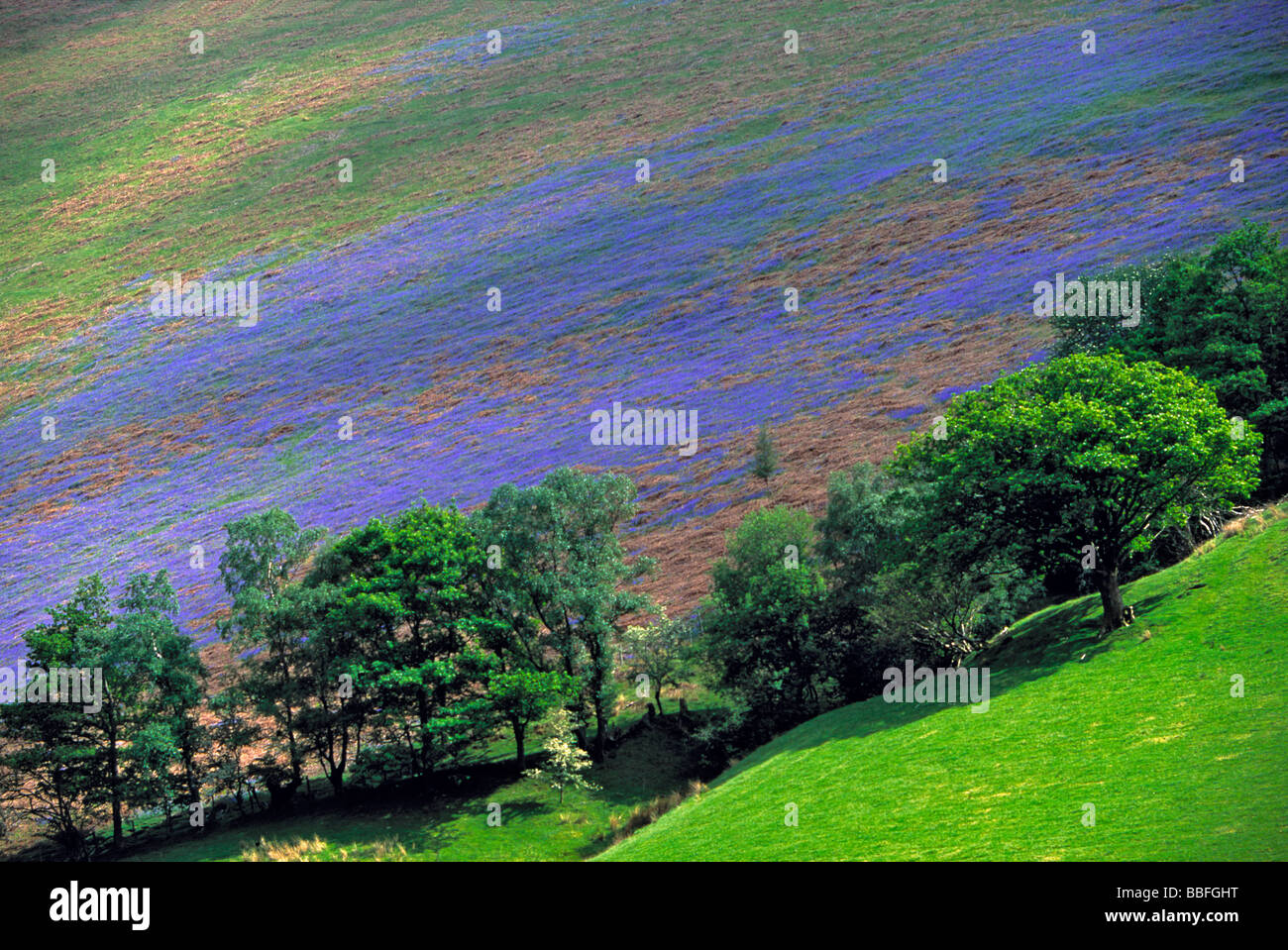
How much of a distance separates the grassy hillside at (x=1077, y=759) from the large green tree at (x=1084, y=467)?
338cm

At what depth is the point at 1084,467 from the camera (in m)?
44.5

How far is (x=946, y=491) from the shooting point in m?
48.4

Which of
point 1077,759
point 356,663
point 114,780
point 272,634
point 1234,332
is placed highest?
point 1234,332

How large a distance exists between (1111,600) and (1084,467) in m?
6.18

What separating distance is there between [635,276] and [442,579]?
122 meters

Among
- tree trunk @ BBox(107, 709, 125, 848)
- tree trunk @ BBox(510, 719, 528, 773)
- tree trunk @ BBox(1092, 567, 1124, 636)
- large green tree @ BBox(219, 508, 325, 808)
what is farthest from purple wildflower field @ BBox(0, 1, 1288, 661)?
tree trunk @ BBox(1092, 567, 1124, 636)

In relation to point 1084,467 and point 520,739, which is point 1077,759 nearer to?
point 1084,467

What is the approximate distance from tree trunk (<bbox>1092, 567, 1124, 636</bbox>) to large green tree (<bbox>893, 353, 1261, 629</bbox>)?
0.06m

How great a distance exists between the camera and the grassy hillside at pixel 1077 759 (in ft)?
86.6

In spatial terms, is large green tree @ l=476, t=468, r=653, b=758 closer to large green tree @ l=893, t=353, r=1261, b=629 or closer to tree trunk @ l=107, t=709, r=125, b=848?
large green tree @ l=893, t=353, r=1261, b=629

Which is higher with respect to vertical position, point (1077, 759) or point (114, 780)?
point (1077, 759)

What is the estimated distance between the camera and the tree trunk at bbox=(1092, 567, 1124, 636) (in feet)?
147

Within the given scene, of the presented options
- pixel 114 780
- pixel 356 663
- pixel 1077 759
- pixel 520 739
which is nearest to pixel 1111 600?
pixel 1077 759
